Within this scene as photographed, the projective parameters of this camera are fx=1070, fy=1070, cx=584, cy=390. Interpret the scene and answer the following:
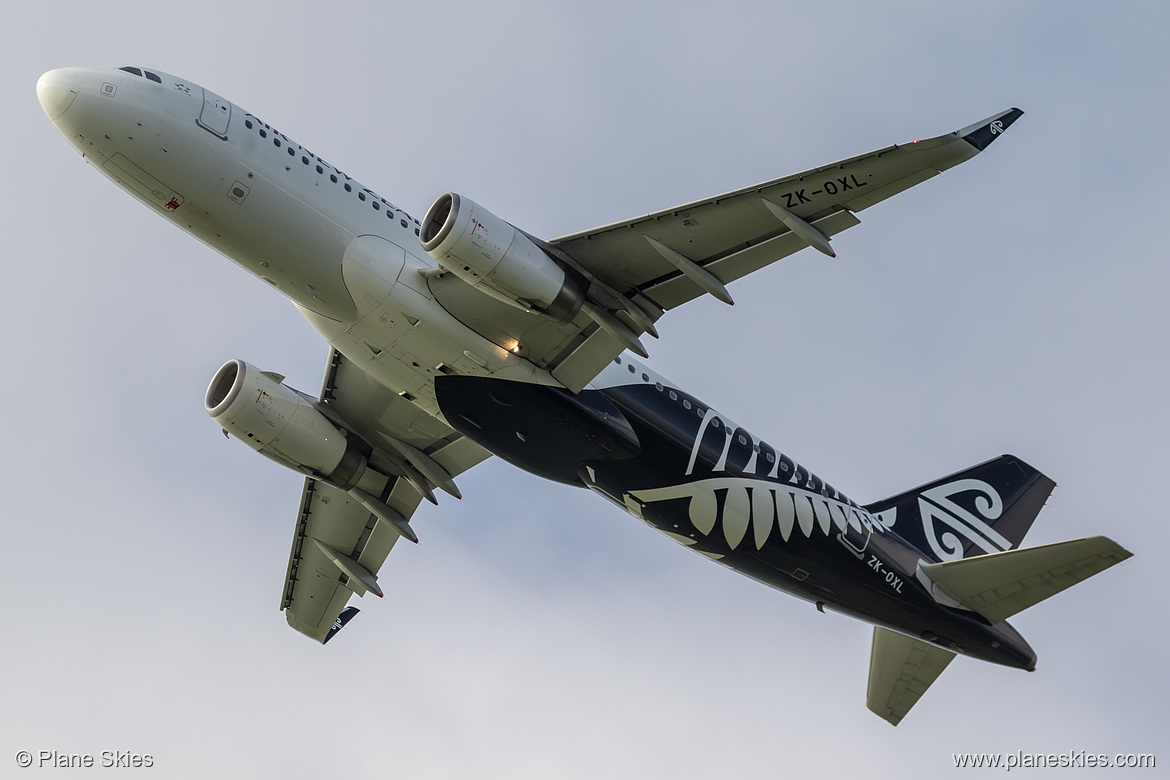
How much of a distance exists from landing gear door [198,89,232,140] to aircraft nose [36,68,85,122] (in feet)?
7.42

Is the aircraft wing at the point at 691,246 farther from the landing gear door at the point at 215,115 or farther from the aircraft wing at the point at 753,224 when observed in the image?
the landing gear door at the point at 215,115

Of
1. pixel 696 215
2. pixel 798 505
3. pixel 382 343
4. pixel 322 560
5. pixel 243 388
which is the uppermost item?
pixel 696 215

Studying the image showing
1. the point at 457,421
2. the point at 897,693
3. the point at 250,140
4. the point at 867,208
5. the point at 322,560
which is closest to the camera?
the point at 867,208

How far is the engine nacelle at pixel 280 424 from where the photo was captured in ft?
81.4

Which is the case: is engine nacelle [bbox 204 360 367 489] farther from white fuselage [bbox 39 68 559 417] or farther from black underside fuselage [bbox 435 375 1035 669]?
black underside fuselage [bbox 435 375 1035 669]

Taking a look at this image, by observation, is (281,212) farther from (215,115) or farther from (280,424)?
(280,424)

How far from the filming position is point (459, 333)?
22.1m

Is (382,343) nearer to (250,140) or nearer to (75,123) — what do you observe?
(250,140)

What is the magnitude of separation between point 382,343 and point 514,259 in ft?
12.6

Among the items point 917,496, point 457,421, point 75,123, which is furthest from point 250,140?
point 917,496

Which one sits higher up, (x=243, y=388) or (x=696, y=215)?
(x=696, y=215)

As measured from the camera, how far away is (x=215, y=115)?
21125 mm

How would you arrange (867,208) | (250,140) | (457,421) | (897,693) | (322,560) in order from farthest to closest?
(322,560), (897,693), (457,421), (250,140), (867,208)

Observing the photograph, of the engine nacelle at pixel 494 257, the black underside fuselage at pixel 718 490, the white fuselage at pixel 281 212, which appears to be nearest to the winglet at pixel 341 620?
the black underside fuselage at pixel 718 490
